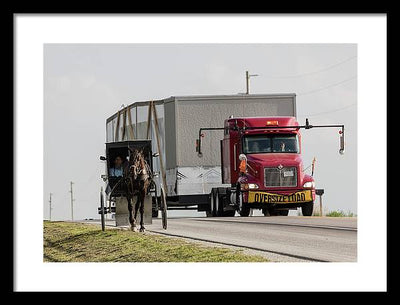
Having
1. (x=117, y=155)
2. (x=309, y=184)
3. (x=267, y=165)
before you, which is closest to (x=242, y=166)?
(x=267, y=165)

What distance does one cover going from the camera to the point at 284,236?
2625 centimetres

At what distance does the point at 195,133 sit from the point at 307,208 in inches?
204

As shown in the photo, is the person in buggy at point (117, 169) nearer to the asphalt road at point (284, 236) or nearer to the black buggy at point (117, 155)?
the black buggy at point (117, 155)

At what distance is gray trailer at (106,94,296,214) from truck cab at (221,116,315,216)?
5.30ft

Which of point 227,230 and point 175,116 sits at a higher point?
point 175,116

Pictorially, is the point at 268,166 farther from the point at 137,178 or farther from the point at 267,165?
the point at 137,178

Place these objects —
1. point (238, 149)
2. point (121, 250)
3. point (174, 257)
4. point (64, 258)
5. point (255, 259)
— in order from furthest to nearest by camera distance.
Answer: point (238, 149)
point (64, 258)
point (121, 250)
point (174, 257)
point (255, 259)

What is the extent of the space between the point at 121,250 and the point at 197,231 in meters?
5.29

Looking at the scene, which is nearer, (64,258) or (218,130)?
(64,258)

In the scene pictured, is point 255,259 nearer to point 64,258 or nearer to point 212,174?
point 64,258

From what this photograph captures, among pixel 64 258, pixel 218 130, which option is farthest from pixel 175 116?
pixel 64 258

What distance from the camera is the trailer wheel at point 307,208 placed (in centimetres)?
3862

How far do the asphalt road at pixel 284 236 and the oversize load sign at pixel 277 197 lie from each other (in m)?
1.17

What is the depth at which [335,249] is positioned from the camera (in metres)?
21.9
